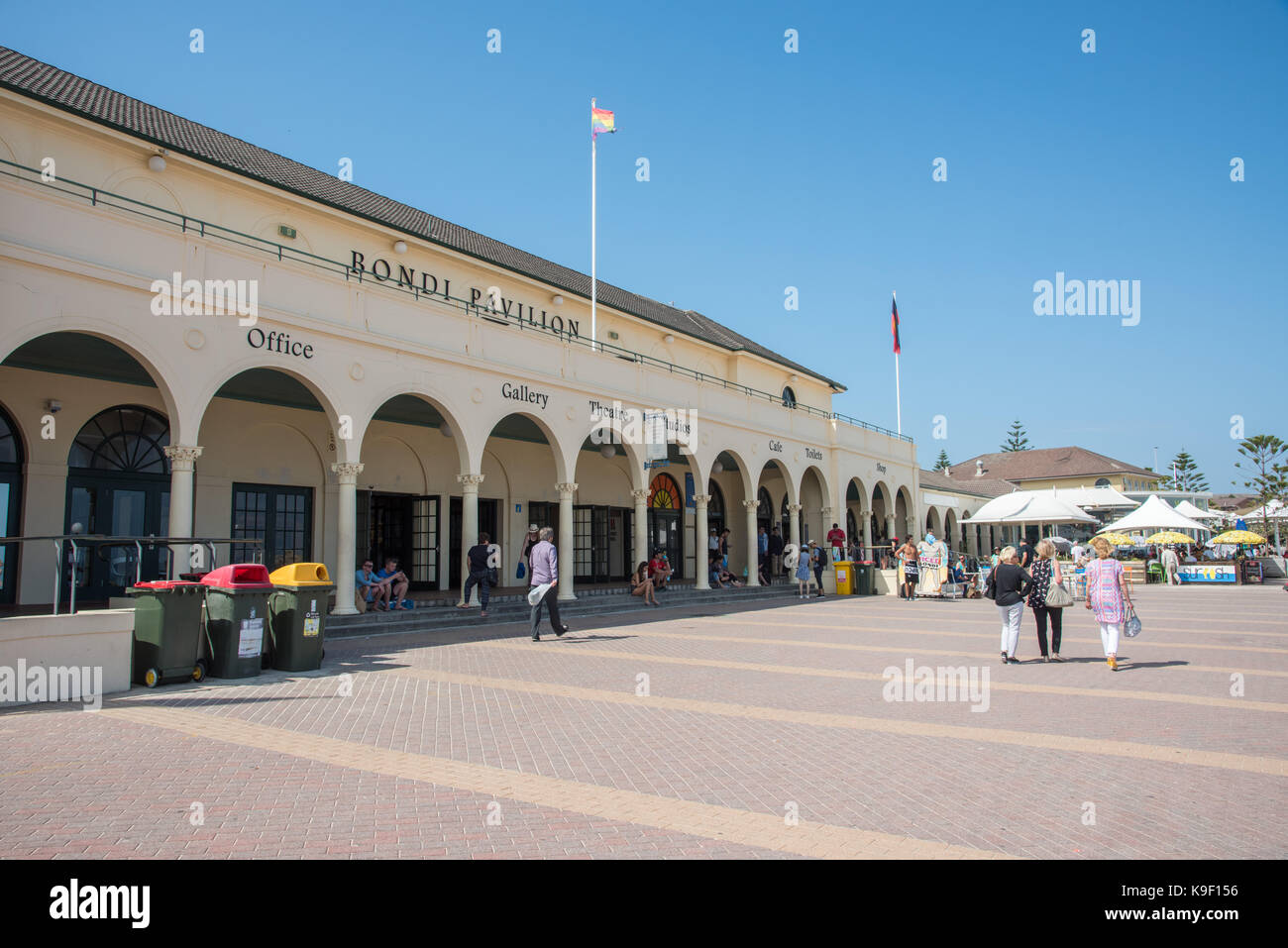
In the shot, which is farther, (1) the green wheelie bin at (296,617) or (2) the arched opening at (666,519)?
(2) the arched opening at (666,519)

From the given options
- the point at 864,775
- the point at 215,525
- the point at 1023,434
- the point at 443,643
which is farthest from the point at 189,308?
the point at 1023,434

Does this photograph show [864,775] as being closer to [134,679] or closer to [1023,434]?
[134,679]

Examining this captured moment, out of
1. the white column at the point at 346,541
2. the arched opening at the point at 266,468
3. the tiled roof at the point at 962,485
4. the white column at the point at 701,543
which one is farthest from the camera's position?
the tiled roof at the point at 962,485

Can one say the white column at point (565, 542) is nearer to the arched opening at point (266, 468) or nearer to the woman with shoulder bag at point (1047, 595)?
the arched opening at point (266, 468)

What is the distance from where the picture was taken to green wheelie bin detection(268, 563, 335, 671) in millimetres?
10211

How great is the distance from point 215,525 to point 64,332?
5.64m

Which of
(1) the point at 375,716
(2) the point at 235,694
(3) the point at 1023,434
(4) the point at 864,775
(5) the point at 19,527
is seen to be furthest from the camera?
(3) the point at 1023,434

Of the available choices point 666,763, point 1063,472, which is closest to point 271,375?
point 666,763

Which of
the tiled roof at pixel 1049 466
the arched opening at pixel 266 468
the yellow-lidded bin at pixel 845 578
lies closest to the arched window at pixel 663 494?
the yellow-lidded bin at pixel 845 578

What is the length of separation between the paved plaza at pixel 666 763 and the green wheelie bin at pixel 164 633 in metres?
0.26

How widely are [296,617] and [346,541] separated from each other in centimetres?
504

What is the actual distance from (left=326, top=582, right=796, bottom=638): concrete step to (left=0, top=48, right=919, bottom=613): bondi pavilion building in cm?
62

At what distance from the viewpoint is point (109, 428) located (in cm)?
1563

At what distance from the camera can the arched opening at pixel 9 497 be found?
1420 cm
